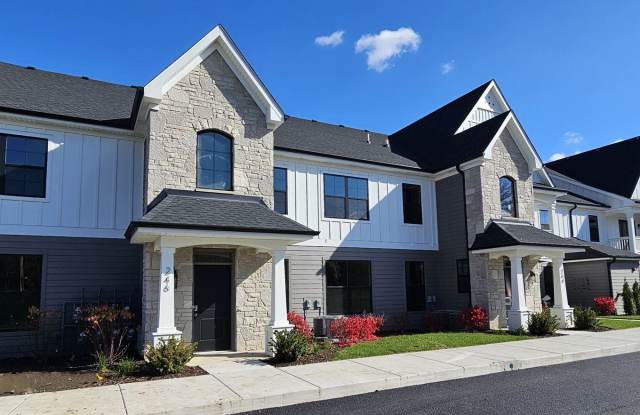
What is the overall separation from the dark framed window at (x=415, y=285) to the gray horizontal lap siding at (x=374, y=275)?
0.66 feet

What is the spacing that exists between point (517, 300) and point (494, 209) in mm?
3419

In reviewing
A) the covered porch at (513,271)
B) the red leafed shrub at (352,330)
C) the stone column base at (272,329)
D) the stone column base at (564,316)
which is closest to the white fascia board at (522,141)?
the covered porch at (513,271)

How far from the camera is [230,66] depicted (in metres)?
14.5

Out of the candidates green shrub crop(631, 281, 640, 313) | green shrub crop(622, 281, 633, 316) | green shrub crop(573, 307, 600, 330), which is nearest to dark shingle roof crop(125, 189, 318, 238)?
green shrub crop(573, 307, 600, 330)

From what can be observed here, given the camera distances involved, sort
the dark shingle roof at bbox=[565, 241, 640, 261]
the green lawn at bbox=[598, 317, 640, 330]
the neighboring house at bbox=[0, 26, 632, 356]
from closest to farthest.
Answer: the neighboring house at bbox=[0, 26, 632, 356] < the green lawn at bbox=[598, 317, 640, 330] < the dark shingle roof at bbox=[565, 241, 640, 261]

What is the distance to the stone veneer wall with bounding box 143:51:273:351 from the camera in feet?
42.1

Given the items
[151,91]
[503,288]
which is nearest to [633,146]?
[503,288]

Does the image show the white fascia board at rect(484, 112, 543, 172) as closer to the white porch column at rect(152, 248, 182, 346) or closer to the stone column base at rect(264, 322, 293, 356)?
the stone column base at rect(264, 322, 293, 356)

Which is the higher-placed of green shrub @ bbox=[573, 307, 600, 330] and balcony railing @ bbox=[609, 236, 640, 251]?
balcony railing @ bbox=[609, 236, 640, 251]

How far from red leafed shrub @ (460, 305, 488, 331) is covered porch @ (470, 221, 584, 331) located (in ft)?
1.14

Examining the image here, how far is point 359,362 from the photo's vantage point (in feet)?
36.3

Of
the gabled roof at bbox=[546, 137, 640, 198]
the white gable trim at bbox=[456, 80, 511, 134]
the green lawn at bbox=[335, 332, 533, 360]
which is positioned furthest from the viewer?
the gabled roof at bbox=[546, 137, 640, 198]

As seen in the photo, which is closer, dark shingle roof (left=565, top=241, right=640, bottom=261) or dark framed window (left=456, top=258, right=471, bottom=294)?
dark framed window (left=456, top=258, right=471, bottom=294)

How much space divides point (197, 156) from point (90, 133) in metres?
3.20
